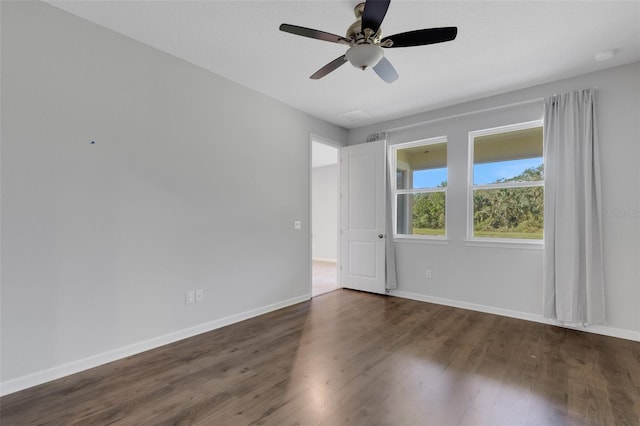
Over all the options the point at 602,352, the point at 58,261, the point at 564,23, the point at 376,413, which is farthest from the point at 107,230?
the point at 602,352

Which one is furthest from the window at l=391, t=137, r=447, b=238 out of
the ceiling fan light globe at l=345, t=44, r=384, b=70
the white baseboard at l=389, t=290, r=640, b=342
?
the ceiling fan light globe at l=345, t=44, r=384, b=70

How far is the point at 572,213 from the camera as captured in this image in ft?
10.3

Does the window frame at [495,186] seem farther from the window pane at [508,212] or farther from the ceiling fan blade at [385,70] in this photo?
the ceiling fan blade at [385,70]

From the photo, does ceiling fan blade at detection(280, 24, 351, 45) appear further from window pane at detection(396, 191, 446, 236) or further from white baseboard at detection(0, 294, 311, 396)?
window pane at detection(396, 191, 446, 236)

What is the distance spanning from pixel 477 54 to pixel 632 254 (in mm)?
2577

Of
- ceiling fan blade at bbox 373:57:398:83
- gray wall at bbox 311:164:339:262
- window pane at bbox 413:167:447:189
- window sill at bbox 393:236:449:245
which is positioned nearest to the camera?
ceiling fan blade at bbox 373:57:398:83

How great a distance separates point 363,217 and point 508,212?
6.59 feet

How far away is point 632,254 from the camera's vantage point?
295 cm

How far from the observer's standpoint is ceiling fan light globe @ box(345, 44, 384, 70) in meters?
2.00

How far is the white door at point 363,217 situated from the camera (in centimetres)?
457

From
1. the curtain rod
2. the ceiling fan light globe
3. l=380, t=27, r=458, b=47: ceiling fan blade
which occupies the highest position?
the curtain rod

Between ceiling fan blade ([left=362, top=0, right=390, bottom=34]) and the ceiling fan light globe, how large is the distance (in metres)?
0.11

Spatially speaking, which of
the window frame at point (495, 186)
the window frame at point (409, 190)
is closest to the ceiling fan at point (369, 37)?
the window frame at point (495, 186)

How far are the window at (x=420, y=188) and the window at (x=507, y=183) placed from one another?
0.43m
